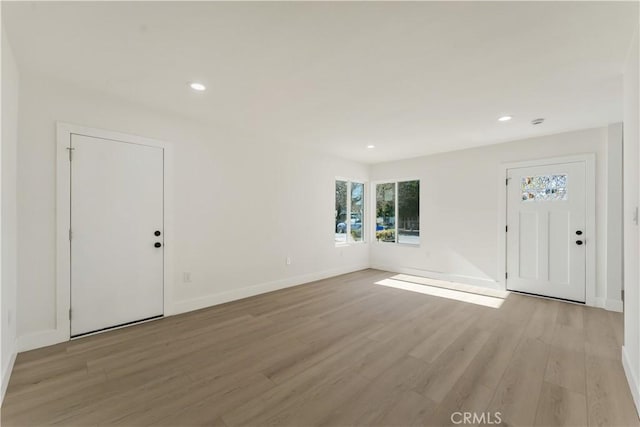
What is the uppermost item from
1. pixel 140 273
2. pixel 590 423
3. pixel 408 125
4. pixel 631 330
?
pixel 408 125

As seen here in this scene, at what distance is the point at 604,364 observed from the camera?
7.80ft

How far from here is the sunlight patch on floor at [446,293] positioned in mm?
4055

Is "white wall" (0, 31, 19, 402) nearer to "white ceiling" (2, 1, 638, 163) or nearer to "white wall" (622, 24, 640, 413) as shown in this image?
"white ceiling" (2, 1, 638, 163)

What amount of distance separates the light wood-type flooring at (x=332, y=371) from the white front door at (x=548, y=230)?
0.75 m

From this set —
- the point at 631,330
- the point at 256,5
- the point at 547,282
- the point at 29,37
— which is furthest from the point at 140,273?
the point at 547,282

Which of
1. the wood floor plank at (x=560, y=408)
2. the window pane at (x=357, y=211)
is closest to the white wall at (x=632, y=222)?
the wood floor plank at (x=560, y=408)

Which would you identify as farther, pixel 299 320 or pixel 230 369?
Answer: pixel 299 320

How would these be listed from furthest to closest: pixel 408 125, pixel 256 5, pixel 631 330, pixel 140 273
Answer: pixel 408 125
pixel 140 273
pixel 631 330
pixel 256 5

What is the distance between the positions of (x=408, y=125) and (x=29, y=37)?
3.78m

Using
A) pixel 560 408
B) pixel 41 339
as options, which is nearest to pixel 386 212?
Answer: pixel 560 408

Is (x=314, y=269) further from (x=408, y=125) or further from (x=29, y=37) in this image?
(x=29, y=37)

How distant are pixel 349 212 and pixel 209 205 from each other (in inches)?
129

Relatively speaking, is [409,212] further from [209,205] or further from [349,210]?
[209,205]

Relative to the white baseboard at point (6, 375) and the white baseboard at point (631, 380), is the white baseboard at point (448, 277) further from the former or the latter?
the white baseboard at point (6, 375)
